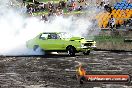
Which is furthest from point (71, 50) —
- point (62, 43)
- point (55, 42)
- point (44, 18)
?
point (44, 18)

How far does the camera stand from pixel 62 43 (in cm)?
2592

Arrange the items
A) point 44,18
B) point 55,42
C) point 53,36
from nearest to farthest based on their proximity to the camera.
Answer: point 55,42 < point 53,36 < point 44,18

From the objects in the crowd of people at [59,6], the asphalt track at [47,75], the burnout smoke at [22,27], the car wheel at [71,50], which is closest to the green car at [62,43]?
the car wheel at [71,50]

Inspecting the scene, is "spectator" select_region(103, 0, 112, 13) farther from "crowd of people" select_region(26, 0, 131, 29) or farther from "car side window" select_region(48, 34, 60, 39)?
"car side window" select_region(48, 34, 60, 39)

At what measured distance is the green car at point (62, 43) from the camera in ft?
84.0

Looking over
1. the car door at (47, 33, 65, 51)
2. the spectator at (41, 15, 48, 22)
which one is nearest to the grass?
the car door at (47, 33, 65, 51)

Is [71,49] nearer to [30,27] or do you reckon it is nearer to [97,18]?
[97,18]

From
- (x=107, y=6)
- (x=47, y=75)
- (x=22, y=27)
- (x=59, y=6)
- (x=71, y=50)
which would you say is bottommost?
(x=71, y=50)

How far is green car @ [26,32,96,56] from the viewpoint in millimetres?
25594

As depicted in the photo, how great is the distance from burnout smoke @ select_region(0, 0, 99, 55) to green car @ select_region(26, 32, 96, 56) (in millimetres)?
1404

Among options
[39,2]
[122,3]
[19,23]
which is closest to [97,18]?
[122,3]

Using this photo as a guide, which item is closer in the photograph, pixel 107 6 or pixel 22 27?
pixel 107 6

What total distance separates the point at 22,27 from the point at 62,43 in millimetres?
13520

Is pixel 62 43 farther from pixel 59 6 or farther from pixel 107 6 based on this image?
pixel 59 6
